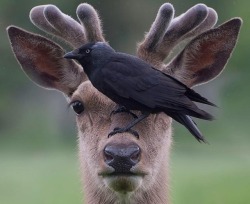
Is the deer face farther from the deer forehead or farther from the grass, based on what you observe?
the grass

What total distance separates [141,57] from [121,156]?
1.34 m

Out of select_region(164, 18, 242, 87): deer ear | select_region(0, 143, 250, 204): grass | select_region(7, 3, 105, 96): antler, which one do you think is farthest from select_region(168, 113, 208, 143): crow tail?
select_region(0, 143, 250, 204): grass

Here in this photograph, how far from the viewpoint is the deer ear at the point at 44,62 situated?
871 cm

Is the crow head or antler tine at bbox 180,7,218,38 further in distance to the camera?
antler tine at bbox 180,7,218,38

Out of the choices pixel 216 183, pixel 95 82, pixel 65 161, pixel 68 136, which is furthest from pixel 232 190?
pixel 95 82

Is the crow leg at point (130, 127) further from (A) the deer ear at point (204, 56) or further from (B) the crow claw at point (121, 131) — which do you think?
(A) the deer ear at point (204, 56)

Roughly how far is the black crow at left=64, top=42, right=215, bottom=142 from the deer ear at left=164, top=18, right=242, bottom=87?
116 cm

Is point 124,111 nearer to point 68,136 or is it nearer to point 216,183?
point 216,183

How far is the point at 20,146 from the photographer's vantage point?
32406mm

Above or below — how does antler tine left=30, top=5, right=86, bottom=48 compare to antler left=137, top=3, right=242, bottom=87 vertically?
above

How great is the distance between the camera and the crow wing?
7301 mm

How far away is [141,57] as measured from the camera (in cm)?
860

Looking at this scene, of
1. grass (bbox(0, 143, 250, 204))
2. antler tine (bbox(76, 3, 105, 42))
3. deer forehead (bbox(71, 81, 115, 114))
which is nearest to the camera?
deer forehead (bbox(71, 81, 115, 114))

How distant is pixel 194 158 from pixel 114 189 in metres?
19.4
